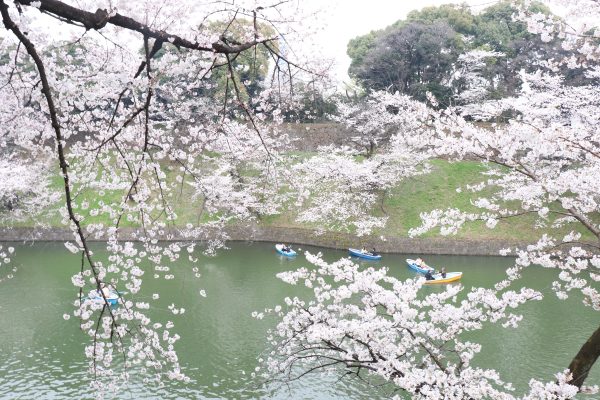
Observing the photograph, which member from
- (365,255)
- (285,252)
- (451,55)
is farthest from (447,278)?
(451,55)

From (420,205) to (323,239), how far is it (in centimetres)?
468

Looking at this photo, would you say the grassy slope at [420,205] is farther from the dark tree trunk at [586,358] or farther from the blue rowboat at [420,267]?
the dark tree trunk at [586,358]

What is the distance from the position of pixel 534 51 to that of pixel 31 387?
24.6 meters

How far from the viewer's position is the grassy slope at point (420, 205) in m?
18.6

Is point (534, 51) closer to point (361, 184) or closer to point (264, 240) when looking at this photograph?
point (361, 184)

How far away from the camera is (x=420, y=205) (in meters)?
20.4

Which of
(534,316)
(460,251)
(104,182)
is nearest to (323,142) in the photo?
(460,251)

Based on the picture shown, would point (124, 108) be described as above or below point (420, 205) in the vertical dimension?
above

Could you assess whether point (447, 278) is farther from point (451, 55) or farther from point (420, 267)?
point (451, 55)

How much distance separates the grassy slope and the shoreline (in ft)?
1.12

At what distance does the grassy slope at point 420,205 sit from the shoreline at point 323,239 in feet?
1.12

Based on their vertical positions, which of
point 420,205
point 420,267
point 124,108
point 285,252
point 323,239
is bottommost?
point 420,267

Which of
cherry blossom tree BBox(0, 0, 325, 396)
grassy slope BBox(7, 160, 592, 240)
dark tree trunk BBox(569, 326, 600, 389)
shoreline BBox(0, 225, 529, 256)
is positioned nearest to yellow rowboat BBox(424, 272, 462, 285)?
shoreline BBox(0, 225, 529, 256)

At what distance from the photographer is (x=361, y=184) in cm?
1961
